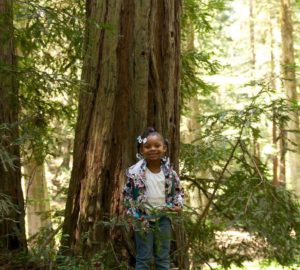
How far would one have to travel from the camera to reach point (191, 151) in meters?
6.03

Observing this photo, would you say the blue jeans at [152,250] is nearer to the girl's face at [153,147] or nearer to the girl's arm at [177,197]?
the girl's arm at [177,197]

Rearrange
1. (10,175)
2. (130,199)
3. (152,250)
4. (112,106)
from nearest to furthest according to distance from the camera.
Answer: (130,199)
(152,250)
(112,106)
(10,175)

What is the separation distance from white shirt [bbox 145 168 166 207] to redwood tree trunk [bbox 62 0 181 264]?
58 centimetres

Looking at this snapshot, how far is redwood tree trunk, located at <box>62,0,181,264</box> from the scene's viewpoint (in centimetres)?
499

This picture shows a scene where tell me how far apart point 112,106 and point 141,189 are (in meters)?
1.09

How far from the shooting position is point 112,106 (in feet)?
16.5

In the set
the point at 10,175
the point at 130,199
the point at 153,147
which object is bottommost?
the point at 130,199

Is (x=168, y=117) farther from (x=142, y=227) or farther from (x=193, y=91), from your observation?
(x=193, y=91)

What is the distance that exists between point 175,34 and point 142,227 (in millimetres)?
2379

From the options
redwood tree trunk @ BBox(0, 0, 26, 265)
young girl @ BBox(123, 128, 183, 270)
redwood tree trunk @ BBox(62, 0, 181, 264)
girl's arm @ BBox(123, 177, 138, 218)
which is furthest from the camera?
redwood tree trunk @ BBox(0, 0, 26, 265)

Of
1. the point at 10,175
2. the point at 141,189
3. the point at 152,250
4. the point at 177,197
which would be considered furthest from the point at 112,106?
the point at 10,175

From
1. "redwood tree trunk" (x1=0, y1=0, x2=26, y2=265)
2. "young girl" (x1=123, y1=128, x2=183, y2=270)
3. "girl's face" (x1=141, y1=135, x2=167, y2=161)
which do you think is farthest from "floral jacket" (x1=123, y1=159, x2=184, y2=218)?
"redwood tree trunk" (x1=0, y1=0, x2=26, y2=265)

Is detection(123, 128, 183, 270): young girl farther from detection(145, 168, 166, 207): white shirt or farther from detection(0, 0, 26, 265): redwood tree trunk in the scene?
detection(0, 0, 26, 265): redwood tree trunk

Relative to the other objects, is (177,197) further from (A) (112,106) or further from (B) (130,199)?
(A) (112,106)
